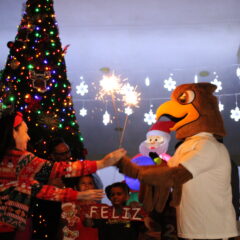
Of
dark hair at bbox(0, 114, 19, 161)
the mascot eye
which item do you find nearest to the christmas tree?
dark hair at bbox(0, 114, 19, 161)

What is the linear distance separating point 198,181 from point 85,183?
1620 millimetres

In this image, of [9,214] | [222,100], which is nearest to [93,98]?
[222,100]

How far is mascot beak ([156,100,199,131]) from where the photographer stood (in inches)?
95.4

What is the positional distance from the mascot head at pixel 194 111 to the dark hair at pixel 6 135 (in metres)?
1.04

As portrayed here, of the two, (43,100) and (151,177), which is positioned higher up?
(43,100)

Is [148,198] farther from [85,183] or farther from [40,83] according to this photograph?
[40,83]

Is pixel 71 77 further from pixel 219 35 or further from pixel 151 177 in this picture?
pixel 151 177

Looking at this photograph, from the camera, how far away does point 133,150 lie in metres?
7.96

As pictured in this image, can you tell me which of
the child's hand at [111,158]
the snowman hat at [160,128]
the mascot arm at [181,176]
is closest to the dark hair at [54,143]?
the snowman hat at [160,128]

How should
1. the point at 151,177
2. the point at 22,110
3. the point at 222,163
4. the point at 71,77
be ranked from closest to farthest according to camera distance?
the point at 151,177
the point at 222,163
the point at 22,110
the point at 71,77

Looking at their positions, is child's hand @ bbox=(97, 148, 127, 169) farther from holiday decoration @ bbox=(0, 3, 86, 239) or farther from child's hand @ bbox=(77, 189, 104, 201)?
holiday decoration @ bbox=(0, 3, 86, 239)

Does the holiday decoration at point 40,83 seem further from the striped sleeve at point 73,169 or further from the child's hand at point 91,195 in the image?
the child's hand at point 91,195

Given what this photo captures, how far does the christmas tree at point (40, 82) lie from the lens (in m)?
4.29

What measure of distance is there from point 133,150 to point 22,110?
4.04m
